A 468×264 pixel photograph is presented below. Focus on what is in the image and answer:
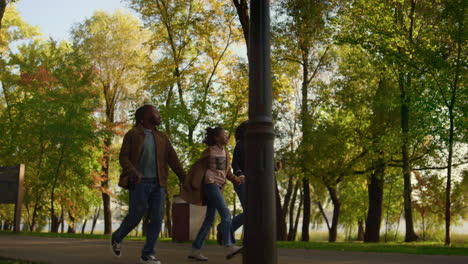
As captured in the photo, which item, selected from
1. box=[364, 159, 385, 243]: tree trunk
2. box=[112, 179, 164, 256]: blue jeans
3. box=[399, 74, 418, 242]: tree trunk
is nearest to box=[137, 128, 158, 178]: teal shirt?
box=[112, 179, 164, 256]: blue jeans

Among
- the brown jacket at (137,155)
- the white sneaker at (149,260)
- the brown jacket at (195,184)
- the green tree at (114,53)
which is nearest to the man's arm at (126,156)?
the brown jacket at (137,155)

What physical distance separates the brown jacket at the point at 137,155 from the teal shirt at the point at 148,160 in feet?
0.17

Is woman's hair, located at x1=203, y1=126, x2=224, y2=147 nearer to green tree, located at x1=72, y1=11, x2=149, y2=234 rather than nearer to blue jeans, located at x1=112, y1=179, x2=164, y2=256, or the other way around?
blue jeans, located at x1=112, y1=179, x2=164, y2=256

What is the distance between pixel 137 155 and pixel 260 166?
115 inches

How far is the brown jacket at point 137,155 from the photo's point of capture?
22.0ft

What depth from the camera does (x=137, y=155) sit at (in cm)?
684

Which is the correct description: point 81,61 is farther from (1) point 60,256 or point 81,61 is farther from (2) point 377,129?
(1) point 60,256

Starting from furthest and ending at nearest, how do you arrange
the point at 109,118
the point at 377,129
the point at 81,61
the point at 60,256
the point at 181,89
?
the point at 109,118 → the point at 181,89 → the point at 377,129 → the point at 81,61 → the point at 60,256

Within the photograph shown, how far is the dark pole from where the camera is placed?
4227 mm

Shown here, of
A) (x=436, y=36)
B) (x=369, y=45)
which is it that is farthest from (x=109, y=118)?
(x=436, y=36)

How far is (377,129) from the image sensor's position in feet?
87.8

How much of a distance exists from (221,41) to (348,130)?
10.00 meters

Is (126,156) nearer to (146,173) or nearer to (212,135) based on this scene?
(146,173)

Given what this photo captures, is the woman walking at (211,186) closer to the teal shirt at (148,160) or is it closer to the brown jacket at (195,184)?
the brown jacket at (195,184)
